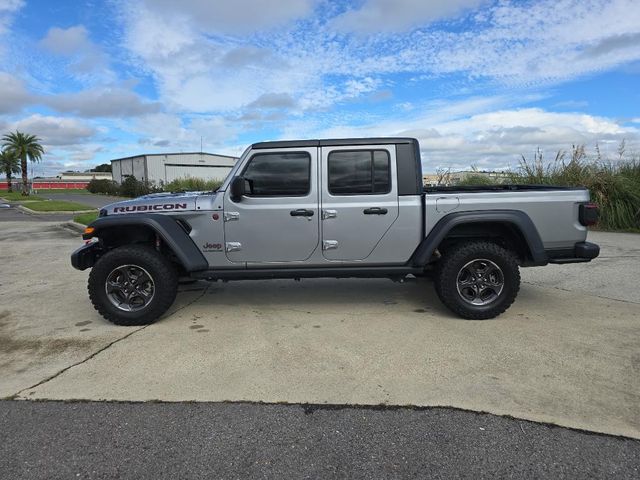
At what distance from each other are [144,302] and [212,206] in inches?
48.5

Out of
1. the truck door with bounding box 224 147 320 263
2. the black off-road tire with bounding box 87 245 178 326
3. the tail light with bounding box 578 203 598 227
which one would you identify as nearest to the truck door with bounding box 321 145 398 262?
the truck door with bounding box 224 147 320 263

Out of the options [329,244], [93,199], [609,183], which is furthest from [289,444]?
[93,199]

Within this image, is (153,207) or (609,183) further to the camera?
(609,183)

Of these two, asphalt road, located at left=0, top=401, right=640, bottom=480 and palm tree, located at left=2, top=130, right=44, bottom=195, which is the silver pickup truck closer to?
asphalt road, located at left=0, top=401, right=640, bottom=480

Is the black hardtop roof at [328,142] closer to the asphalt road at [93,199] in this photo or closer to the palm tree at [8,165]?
the asphalt road at [93,199]

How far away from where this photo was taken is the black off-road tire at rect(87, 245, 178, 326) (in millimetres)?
4629

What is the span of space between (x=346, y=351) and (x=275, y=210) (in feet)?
5.35

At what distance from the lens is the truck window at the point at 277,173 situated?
189 inches

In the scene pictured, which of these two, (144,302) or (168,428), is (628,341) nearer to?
(168,428)

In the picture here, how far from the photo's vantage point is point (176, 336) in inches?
175

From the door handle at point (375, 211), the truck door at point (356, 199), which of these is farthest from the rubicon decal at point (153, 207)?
the door handle at point (375, 211)

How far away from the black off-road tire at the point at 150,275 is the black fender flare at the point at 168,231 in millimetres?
217

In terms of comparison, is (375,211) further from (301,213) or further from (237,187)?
(237,187)

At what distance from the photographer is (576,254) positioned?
4738 millimetres
